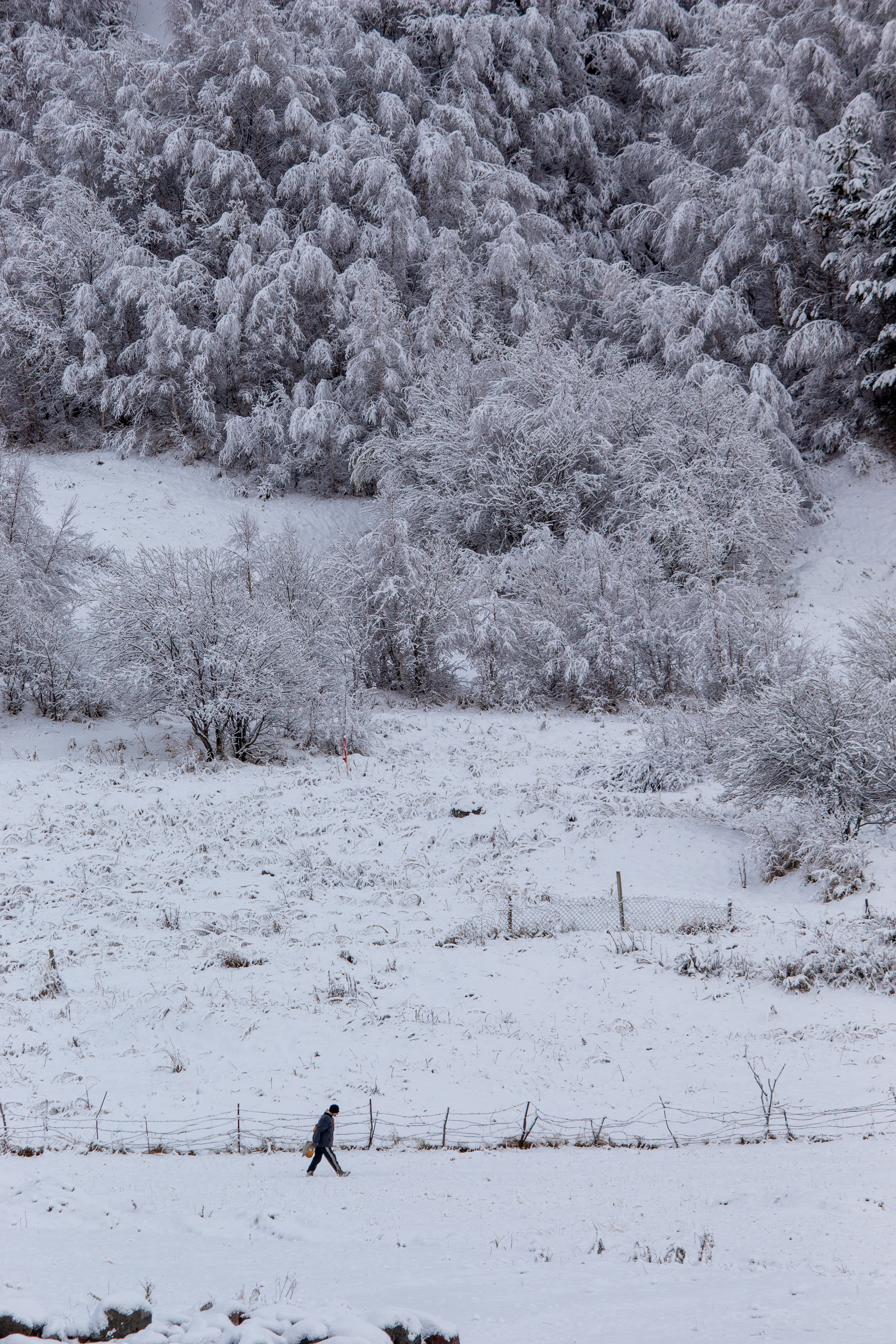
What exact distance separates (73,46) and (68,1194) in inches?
2179

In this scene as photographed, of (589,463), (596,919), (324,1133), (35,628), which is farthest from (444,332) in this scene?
(324,1133)

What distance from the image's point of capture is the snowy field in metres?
5.39

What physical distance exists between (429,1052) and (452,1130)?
1.38 metres

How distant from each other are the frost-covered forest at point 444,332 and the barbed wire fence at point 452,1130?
1345 cm

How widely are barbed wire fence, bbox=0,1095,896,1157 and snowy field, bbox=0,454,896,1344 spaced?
0.05 meters

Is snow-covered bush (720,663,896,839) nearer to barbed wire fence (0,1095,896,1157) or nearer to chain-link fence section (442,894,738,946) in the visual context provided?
chain-link fence section (442,894,738,946)

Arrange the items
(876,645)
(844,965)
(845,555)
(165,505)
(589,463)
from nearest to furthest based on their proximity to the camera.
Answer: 1. (844,965)
2. (876,645)
3. (845,555)
4. (589,463)
5. (165,505)

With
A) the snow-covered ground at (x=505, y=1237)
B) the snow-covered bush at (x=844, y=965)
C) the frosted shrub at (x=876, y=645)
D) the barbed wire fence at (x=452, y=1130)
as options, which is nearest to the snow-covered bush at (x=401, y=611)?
the frosted shrub at (x=876, y=645)

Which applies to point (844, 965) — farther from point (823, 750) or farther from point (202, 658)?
point (202, 658)

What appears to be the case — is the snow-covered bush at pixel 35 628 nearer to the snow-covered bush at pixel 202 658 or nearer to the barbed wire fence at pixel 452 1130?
the snow-covered bush at pixel 202 658

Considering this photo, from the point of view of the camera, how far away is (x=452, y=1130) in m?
8.07

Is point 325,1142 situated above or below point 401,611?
above

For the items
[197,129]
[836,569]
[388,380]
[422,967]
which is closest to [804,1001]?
[422,967]

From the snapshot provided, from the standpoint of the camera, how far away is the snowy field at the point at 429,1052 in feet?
17.7
